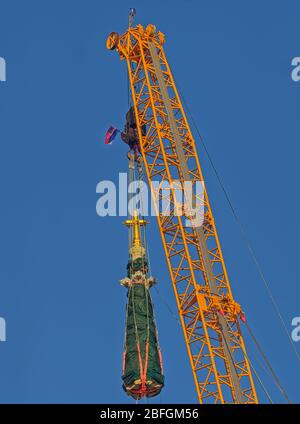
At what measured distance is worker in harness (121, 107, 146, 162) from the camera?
125375 millimetres

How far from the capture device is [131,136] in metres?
126

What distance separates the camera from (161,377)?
370ft

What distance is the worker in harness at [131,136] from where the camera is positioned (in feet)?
411

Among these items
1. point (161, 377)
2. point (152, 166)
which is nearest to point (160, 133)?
point (152, 166)

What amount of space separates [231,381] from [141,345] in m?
11.2

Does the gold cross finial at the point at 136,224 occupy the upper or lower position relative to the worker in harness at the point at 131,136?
lower

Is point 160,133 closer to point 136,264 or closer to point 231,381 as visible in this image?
point 136,264

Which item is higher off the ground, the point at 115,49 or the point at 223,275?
Result: the point at 115,49

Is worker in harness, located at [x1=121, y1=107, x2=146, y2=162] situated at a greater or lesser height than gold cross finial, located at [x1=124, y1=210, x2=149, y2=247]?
greater
